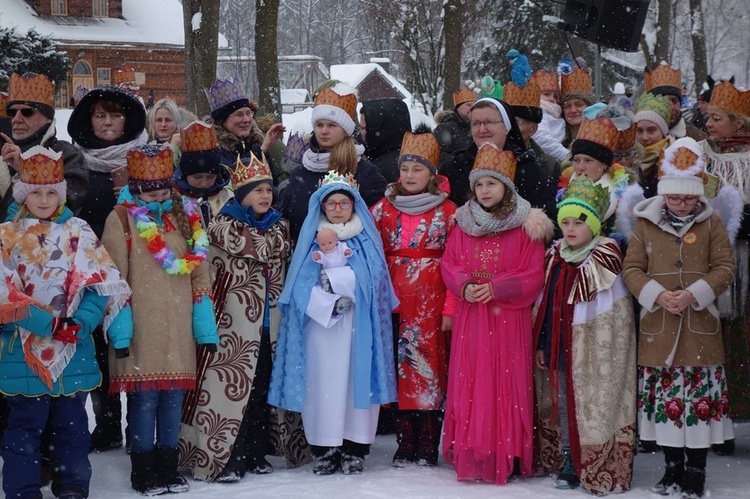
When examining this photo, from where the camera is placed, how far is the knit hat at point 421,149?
6.25m

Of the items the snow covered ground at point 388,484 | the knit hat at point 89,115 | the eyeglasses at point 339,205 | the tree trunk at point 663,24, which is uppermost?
the tree trunk at point 663,24

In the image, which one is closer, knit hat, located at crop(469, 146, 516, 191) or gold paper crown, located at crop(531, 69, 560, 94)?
knit hat, located at crop(469, 146, 516, 191)

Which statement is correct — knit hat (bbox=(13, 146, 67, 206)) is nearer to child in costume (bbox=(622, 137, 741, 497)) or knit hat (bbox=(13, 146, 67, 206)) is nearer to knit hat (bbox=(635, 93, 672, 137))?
child in costume (bbox=(622, 137, 741, 497))

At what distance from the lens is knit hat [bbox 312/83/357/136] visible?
6.59 m

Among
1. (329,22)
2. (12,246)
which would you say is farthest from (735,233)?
(329,22)

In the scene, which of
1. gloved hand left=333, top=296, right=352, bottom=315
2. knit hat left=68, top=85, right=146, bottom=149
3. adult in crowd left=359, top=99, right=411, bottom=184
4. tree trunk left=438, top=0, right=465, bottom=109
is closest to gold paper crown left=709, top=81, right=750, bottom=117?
adult in crowd left=359, top=99, right=411, bottom=184

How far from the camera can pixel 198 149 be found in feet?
20.1

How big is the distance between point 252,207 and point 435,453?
6.44 feet

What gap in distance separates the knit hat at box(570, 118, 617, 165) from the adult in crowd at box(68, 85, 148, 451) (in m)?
2.84

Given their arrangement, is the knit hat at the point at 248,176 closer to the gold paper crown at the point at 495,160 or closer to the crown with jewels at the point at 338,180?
the crown with jewels at the point at 338,180

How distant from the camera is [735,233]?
5.84 meters

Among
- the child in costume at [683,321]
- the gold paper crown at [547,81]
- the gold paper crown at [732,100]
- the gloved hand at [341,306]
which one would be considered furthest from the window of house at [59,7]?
the child in costume at [683,321]

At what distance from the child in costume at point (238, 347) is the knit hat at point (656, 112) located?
9.52 ft

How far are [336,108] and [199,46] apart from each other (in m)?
9.01
